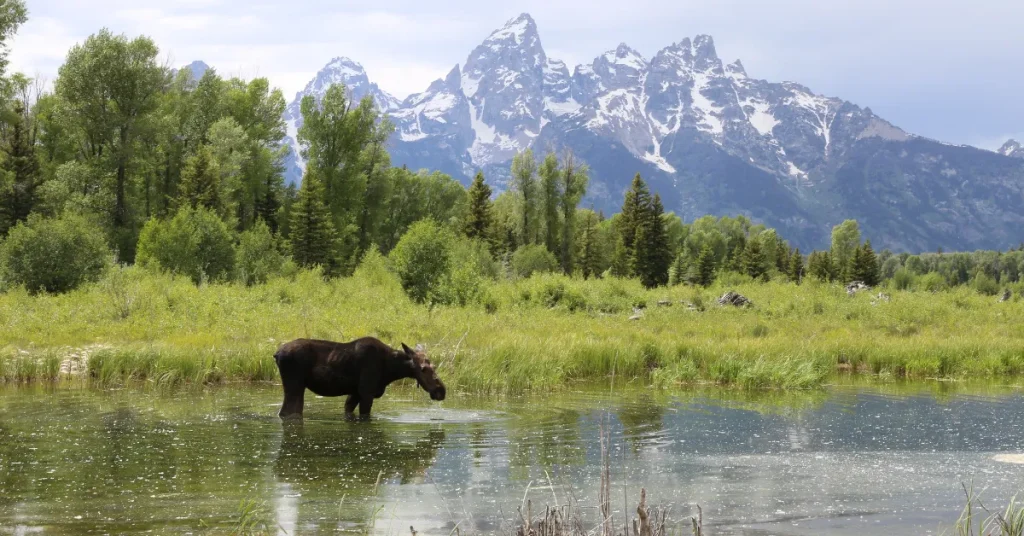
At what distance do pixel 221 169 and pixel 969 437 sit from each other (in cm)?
6275

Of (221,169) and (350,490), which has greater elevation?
(221,169)

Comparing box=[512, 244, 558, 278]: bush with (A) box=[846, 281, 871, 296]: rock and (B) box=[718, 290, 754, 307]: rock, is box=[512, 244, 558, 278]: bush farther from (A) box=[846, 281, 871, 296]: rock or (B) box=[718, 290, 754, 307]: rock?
(B) box=[718, 290, 754, 307]: rock

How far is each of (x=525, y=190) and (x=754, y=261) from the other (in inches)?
1162

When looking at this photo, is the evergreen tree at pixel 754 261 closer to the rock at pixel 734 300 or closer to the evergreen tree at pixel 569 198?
the evergreen tree at pixel 569 198

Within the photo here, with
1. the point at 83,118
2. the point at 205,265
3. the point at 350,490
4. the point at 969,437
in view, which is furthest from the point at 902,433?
the point at 83,118

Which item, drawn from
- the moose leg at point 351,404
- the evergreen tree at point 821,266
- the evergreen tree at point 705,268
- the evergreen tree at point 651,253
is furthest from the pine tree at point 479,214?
the moose leg at point 351,404

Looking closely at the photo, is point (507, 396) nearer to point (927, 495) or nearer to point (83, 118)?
point (927, 495)

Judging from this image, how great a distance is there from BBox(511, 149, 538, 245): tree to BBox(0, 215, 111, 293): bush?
6151cm

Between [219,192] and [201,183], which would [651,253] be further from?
[201,183]

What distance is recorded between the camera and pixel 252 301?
3412cm

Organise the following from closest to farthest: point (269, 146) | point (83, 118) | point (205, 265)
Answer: point (205, 265)
point (83, 118)
point (269, 146)

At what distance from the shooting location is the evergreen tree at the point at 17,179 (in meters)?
59.5

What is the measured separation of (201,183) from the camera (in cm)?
6456

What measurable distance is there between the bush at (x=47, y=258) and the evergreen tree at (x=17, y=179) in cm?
2272
